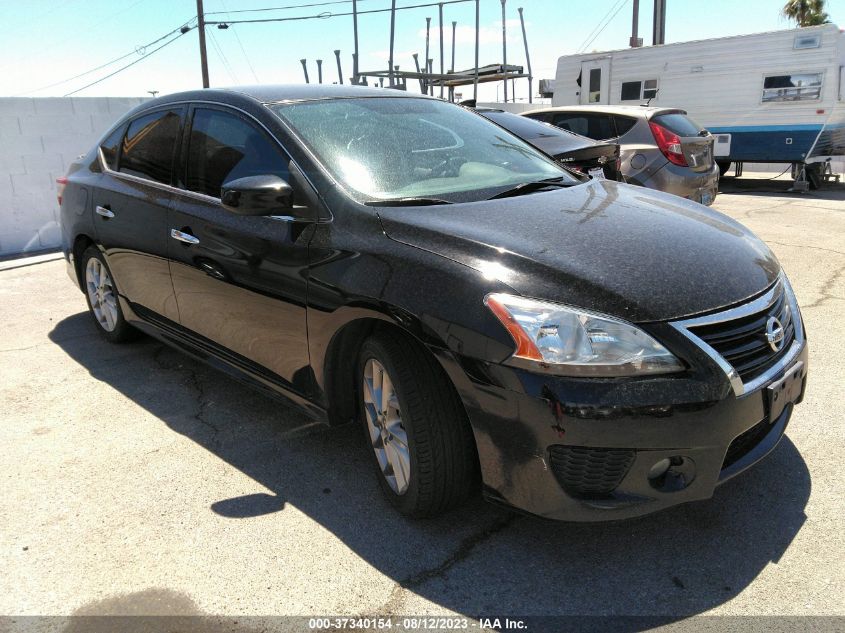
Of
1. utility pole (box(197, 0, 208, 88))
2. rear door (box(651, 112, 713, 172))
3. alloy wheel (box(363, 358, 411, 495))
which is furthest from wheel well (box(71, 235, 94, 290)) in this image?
utility pole (box(197, 0, 208, 88))

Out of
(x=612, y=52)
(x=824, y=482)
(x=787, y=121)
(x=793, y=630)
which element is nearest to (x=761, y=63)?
(x=787, y=121)

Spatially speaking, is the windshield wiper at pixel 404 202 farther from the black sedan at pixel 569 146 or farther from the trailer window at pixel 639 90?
the trailer window at pixel 639 90

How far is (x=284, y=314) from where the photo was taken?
3.06 m

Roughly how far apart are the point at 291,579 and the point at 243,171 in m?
1.85

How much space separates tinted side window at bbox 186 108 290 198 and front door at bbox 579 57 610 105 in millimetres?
14506

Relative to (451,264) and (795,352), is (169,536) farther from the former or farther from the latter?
(795,352)

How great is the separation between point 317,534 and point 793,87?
14.4 m

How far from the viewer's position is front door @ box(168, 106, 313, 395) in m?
3.04

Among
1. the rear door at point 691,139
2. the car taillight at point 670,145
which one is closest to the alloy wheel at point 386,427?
the car taillight at point 670,145

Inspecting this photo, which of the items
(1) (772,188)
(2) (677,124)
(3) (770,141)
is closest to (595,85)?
(3) (770,141)

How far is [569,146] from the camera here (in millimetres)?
6812

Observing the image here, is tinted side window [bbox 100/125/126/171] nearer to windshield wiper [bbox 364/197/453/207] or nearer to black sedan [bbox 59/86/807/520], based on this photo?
black sedan [bbox 59/86/807/520]

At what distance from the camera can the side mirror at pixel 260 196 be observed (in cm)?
287

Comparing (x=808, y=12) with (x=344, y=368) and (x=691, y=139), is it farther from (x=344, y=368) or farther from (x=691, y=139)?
(x=344, y=368)
